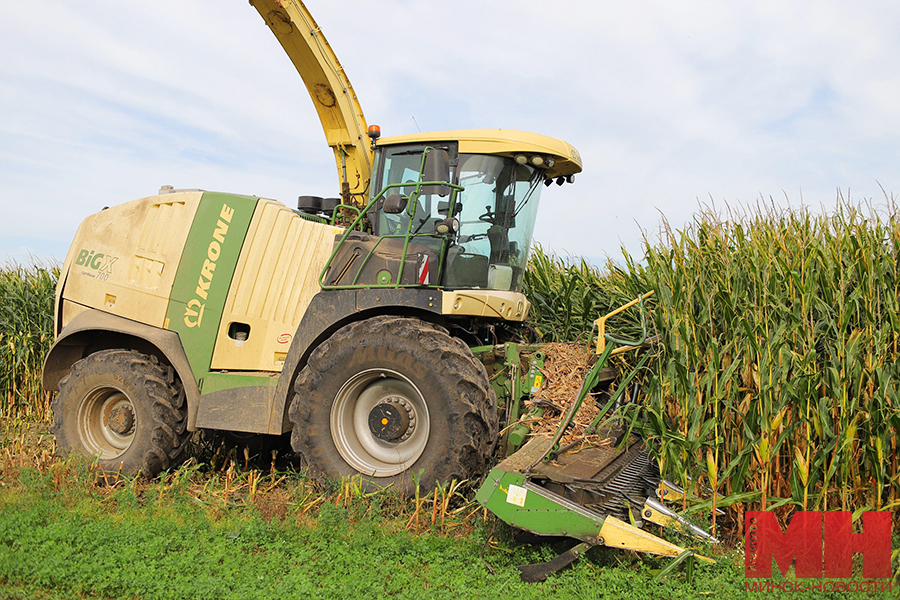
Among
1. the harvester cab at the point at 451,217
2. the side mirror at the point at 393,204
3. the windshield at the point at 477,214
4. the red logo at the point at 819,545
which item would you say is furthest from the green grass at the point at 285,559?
the side mirror at the point at 393,204

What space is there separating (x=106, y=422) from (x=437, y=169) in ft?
12.4

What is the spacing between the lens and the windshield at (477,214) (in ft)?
16.5

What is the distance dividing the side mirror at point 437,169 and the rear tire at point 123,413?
2.81 meters

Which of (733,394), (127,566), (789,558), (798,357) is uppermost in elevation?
(798,357)

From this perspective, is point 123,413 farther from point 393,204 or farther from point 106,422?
point 393,204

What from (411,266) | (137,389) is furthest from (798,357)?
(137,389)

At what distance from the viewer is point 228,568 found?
12.2ft

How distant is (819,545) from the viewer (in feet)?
12.1

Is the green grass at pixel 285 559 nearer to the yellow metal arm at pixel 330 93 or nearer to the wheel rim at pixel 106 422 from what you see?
the wheel rim at pixel 106 422

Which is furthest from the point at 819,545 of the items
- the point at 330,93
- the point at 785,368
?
the point at 330,93

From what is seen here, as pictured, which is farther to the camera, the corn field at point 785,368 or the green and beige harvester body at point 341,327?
the green and beige harvester body at point 341,327

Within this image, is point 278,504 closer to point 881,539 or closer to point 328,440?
point 328,440

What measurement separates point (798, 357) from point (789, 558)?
1120 mm

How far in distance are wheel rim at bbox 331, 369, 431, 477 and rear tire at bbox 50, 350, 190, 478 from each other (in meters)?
1.64
